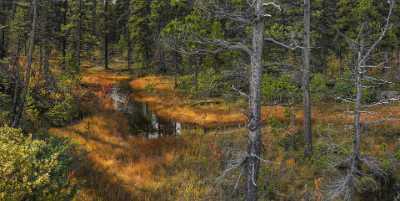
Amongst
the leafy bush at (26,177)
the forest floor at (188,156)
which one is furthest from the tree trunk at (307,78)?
the leafy bush at (26,177)

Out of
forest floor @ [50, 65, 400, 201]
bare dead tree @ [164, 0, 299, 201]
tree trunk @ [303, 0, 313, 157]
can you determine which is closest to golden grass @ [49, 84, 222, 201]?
forest floor @ [50, 65, 400, 201]

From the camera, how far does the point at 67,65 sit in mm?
33062

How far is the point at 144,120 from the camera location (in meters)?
26.0

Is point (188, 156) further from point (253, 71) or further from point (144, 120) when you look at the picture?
point (144, 120)

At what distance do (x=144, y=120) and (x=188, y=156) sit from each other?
10.0 metres

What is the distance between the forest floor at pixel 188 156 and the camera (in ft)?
43.5

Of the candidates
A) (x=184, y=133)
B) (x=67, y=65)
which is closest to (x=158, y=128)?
(x=184, y=133)

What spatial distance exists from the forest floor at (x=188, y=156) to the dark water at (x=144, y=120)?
42.5 inches

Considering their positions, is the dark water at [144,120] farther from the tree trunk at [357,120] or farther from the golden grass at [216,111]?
the tree trunk at [357,120]

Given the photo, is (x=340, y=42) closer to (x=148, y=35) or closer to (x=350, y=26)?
(x=350, y=26)

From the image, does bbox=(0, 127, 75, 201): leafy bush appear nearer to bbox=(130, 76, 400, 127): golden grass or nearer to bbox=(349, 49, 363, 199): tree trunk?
bbox=(349, 49, 363, 199): tree trunk

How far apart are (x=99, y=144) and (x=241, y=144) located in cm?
632

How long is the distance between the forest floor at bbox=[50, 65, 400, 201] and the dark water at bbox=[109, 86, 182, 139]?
108 cm

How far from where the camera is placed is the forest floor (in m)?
13.3
